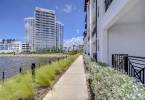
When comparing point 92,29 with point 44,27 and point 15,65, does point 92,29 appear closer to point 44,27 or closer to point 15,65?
point 15,65

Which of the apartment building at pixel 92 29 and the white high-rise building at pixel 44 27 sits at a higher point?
the white high-rise building at pixel 44 27

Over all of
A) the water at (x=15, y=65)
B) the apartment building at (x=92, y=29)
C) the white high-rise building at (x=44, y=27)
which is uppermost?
the white high-rise building at (x=44, y=27)

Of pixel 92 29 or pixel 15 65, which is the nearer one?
Answer: pixel 92 29

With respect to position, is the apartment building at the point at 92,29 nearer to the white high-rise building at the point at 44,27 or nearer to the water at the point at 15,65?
the water at the point at 15,65

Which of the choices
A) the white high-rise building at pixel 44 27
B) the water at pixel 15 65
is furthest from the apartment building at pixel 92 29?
the white high-rise building at pixel 44 27

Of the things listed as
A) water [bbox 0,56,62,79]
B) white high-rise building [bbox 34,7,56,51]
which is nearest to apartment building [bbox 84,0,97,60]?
water [bbox 0,56,62,79]

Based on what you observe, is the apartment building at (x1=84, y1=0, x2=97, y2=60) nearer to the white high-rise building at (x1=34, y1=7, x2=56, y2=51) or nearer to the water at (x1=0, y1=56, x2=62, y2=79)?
the water at (x1=0, y1=56, x2=62, y2=79)

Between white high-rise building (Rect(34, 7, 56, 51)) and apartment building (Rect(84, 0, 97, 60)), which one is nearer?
apartment building (Rect(84, 0, 97, 60))

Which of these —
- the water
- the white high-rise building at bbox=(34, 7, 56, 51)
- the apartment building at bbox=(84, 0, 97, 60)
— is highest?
the white high-rise building at bbox=(34, 7, 56, 51)

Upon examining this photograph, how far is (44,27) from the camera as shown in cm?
19000

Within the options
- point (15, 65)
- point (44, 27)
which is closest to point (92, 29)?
point (15, 65)

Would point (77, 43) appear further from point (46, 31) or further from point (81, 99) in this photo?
point (81, 99)

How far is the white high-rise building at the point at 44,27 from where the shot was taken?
175250 mm

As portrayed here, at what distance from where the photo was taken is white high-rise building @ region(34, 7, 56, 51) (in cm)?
17525
